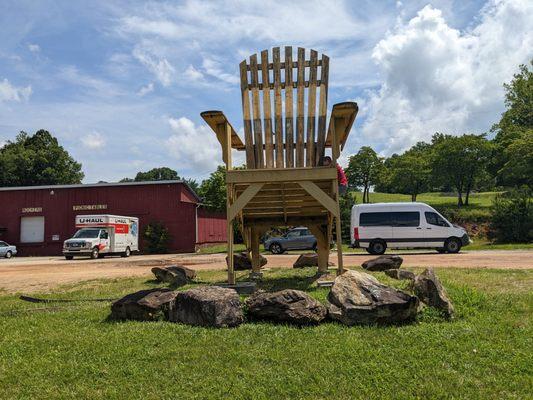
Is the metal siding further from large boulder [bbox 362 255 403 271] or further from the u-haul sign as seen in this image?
large boulder [bbox 362 255 403 271]

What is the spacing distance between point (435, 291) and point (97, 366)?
3669mm

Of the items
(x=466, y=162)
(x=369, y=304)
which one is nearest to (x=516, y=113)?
(x=466, y=162)

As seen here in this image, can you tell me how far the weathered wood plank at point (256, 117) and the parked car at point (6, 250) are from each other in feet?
103

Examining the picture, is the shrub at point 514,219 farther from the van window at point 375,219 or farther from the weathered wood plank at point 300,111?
the weathered wood plank at point 300,111

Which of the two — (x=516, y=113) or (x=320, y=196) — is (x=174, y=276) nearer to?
(x=320, y=196)

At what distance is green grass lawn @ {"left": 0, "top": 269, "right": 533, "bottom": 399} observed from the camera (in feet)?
11.1

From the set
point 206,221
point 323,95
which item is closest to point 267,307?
point 323,95

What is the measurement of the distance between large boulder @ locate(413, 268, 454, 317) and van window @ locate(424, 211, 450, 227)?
1707 centimetres

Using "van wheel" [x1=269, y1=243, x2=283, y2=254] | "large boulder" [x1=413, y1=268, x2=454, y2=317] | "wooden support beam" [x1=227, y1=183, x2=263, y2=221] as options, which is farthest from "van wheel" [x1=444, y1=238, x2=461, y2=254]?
"large boulder" [x1=413, y1=268, x2=454, y2=317]

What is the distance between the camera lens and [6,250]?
1325 inches

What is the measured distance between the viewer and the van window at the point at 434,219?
864 inches

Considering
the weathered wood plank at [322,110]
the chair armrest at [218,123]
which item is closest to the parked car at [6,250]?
the chair armrest at [218,123]

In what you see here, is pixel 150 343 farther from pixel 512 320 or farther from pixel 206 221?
pixel 206 221

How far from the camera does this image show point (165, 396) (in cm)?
333
